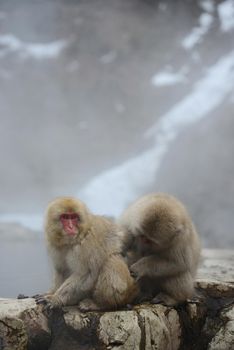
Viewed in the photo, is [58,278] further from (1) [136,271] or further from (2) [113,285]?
(1) [136,271]

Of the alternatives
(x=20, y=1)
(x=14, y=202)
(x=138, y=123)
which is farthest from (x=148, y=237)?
(x=138, y=123)

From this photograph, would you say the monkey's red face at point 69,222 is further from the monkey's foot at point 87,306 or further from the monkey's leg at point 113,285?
the monkey's foot at point 87,306

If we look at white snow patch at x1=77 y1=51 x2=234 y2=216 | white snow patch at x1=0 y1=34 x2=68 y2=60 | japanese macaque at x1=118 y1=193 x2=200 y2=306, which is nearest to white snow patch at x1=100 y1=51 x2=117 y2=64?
white snow patch at x1=0 y1=34 x2=68 y2=60

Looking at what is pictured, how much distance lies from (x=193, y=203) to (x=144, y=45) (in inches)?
137

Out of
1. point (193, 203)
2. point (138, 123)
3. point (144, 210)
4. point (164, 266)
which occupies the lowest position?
point (164, 266)

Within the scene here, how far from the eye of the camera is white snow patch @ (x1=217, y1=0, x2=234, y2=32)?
10071 millimetres

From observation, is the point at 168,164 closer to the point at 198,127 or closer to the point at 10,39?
the point at 198,127

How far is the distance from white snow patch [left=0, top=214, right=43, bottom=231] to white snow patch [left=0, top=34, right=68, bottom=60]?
318 cm

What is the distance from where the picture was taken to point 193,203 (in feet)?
36.0

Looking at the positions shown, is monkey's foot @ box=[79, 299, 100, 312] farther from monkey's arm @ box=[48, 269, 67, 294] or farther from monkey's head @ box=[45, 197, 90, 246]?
monkey's head @ box=[45, 197, 90, 246]

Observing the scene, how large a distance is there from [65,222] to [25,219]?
6563 millimetres

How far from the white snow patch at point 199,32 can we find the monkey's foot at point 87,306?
8.50m

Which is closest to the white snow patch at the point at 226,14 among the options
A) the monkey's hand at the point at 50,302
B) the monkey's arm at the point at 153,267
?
the monkey's arm at the point at 153,267

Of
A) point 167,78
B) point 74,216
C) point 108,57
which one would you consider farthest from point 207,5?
point 74,216
